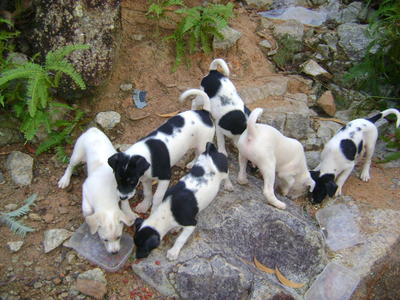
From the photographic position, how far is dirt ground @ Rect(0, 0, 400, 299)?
5219 millimetres

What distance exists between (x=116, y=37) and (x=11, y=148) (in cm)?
277

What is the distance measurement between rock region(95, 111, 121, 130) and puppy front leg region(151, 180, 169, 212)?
1907 millimetres

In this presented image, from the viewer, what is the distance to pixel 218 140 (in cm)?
695

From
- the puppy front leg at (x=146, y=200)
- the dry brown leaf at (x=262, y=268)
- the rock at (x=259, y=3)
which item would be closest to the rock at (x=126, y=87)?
the puppy front leg at (x=146, y=200)

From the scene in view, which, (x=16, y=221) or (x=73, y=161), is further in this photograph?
(x=73, y=161)

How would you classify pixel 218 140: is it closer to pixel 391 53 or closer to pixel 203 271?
pixel 203 271

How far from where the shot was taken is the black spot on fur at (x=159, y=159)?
561cm

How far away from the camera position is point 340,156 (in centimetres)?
672

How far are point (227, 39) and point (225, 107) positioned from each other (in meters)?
2.85

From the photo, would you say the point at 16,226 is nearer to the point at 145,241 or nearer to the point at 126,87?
the point at 145,241

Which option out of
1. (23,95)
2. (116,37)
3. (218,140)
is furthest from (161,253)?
(116,37)

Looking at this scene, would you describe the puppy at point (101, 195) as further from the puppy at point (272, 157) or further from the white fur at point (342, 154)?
A: the white fur at point (342, 154)

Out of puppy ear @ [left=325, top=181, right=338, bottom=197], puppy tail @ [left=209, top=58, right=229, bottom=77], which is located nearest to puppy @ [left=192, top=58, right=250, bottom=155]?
puppy tail @ [left=209, top=58, right=229, bottom=77]

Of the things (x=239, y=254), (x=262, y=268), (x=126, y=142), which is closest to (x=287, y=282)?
(x=262, y=268)
